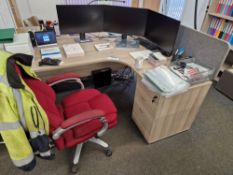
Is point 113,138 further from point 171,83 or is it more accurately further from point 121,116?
point 171,83

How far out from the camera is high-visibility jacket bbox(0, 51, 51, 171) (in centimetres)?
73

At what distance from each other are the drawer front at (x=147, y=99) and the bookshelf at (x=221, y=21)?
168 cm

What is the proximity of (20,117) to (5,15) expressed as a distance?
2.29 metres

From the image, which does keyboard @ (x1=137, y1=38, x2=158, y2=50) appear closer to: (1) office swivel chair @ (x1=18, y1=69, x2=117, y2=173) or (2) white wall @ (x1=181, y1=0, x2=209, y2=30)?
(1) office swivel chair @ (x1=18, y1=69, x2=117, y2=173)

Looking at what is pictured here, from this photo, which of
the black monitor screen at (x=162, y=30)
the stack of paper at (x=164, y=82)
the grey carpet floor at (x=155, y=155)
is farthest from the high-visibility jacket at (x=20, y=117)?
the black monitor screen at (x=162, y=30)

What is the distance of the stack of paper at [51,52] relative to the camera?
1554mm

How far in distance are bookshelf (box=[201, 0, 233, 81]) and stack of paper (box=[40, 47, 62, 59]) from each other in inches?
92.7

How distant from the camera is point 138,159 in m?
1.46

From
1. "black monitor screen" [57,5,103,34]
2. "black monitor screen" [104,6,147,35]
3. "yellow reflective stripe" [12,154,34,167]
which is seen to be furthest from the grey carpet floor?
"black monitor screen" [57,5,103,34]

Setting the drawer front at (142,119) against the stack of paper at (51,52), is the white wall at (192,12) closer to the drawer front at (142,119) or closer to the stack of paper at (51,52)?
the drawer front at (142,119)

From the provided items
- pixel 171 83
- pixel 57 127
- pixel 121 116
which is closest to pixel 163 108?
pixel 171 83

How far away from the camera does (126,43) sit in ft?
6.36

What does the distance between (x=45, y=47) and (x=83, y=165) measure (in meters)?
1.30

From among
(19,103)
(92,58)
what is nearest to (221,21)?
(92,58)
